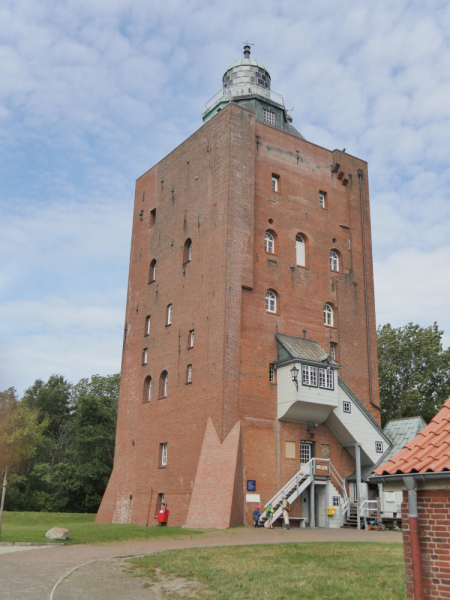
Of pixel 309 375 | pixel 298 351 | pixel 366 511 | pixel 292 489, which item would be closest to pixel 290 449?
pixel 292 489

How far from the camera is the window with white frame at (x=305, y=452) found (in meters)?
30.7

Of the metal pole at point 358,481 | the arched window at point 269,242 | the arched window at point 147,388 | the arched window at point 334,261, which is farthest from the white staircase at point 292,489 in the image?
the arched window at point 334,261

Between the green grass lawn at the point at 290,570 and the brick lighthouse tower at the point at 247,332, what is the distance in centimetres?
896

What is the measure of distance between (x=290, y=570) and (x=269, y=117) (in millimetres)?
30805

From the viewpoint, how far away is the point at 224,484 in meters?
27.2

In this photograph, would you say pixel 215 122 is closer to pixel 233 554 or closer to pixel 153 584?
pixel 233 554

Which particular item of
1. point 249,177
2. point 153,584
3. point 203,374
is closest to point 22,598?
point 153,584

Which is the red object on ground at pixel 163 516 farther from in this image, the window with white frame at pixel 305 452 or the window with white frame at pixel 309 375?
the window with white frame at pixel 309 375

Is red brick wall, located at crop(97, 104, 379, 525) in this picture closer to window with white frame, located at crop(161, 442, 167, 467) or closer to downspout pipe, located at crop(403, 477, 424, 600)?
window with white frame, located at crop(161, 442, 167, 467)

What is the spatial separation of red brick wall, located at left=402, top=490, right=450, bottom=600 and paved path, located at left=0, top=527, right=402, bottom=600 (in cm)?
609

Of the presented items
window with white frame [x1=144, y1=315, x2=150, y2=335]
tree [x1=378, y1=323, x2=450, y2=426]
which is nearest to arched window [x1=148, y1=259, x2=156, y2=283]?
window with white frame [x1=144, y1=315, x2=150, y2=335]

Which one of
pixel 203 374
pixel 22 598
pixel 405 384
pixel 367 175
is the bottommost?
pixel 22 598

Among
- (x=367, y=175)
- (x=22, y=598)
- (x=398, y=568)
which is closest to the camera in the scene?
(x=22, y=598)

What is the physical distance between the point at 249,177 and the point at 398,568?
903 inches
